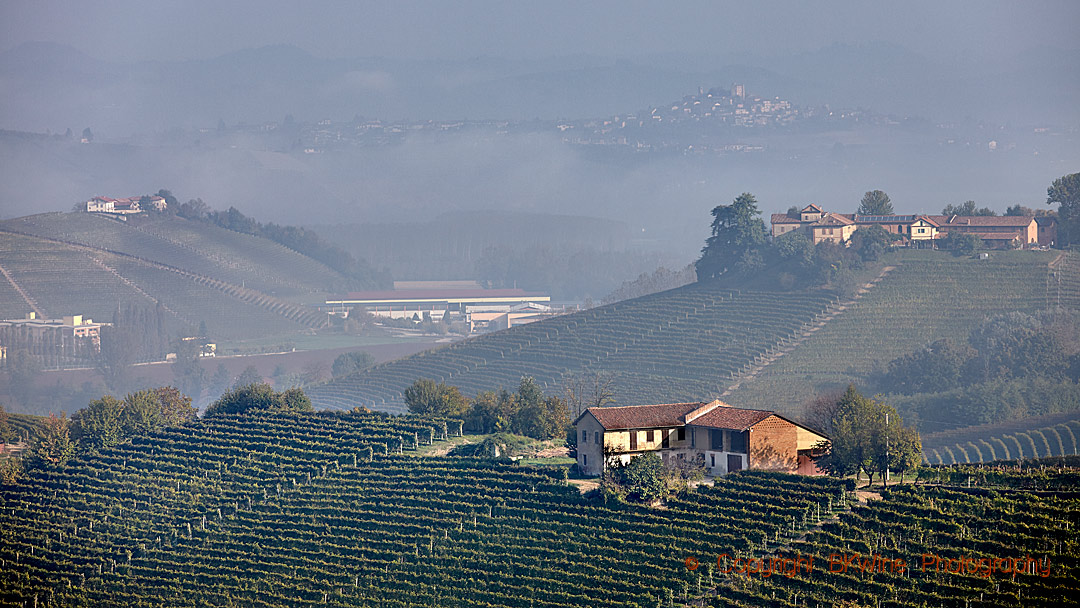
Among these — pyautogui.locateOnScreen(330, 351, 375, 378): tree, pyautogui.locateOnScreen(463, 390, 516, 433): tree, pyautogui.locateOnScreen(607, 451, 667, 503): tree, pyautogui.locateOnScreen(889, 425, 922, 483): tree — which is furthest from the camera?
pyautogui.locateOnScreen(330, 351, 375, 378): tree

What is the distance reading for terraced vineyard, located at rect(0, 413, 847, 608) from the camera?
4238cm

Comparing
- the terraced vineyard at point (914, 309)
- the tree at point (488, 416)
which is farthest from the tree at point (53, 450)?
the terraced vineyard at point (914, 309)

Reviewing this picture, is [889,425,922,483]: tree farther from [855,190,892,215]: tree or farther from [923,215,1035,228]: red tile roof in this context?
[855,190,892,215]: tree

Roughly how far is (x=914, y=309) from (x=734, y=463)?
5639cm

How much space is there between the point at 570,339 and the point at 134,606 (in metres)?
66.3

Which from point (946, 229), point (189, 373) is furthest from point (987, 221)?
point (189, 373)

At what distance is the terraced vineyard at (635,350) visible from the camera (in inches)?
3824

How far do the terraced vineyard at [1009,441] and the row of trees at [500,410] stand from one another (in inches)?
856

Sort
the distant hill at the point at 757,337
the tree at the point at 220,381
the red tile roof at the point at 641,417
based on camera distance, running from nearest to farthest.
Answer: the red tile roof at the point at 641,417, the distant hill at the point at 757,337, the tree at the point at 220,381

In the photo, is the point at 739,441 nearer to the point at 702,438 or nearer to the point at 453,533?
the point at 702,438

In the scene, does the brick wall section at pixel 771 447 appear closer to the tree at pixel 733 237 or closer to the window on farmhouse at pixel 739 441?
the window on farmhouse at pixel 739 441

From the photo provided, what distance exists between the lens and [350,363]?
148375 mm

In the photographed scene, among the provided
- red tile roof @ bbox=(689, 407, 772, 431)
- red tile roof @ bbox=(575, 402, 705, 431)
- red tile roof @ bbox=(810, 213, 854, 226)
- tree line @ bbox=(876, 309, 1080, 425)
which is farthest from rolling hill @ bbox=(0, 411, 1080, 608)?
red tile roof @ bbox=(810, 213, 854, 226)

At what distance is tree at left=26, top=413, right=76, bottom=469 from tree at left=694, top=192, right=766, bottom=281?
193 feet
